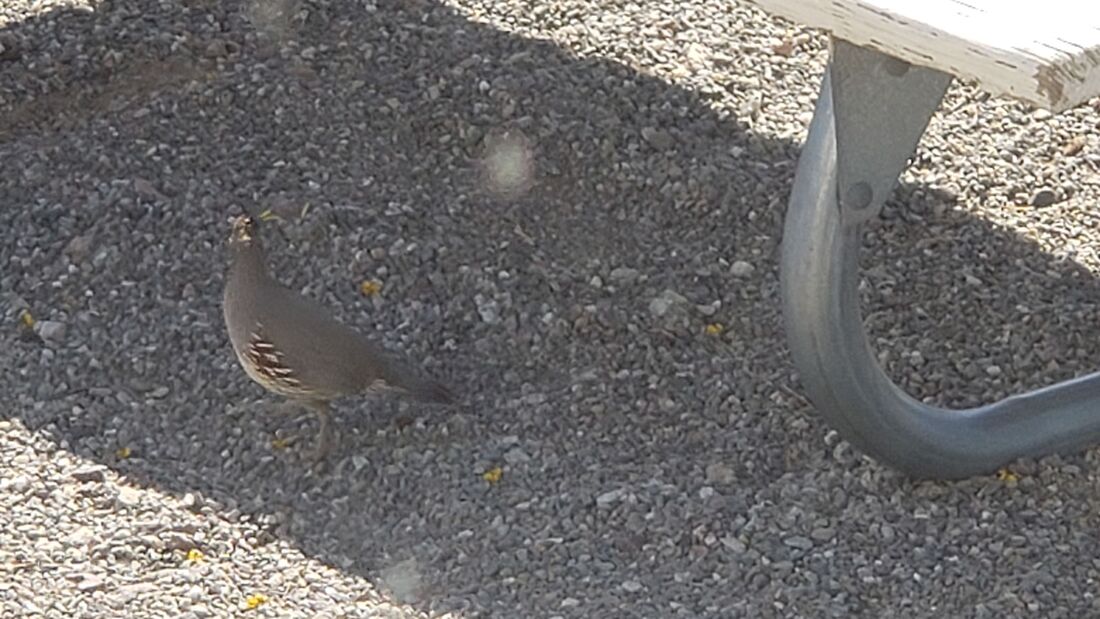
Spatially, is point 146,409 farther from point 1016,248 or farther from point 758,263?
point 1016,248

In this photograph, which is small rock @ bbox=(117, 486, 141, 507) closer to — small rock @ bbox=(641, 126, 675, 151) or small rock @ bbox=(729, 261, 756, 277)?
small rock @ bbox=(729, 261, 756, 277)

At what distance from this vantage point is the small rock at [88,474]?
12.7 ft

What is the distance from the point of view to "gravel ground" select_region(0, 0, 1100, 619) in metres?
3.62

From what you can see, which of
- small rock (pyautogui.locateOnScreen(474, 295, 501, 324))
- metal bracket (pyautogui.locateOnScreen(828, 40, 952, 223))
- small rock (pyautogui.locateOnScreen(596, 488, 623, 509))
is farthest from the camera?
small rock (pyautogui.locateOnScreen(474, 295, 501, 324))

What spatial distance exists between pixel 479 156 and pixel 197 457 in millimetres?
1205

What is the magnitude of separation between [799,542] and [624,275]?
0.96 meters

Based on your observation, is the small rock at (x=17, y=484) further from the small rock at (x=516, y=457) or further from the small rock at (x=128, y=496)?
the small rock at (x=516, y=457)

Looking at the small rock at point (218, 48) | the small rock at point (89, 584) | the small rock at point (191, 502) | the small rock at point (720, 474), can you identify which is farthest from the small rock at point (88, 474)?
the small rock at point (218, 48)

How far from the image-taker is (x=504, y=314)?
429 centimetres

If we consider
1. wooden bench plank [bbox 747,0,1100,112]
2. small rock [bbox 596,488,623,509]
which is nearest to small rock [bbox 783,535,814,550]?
small rock [bbox 596,488,623,509]

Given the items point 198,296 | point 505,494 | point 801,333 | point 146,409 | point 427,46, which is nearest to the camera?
point 801,333

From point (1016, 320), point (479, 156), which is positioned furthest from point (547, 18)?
point (1016, 320)

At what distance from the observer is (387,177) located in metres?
4.75

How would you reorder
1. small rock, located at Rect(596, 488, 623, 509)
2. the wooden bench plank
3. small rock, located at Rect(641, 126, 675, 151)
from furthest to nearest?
small rock, located at Rect(641, 126, 675, 151)
small rock, located at Rect(596, 488, 623, 509)
the wooden bench plank
